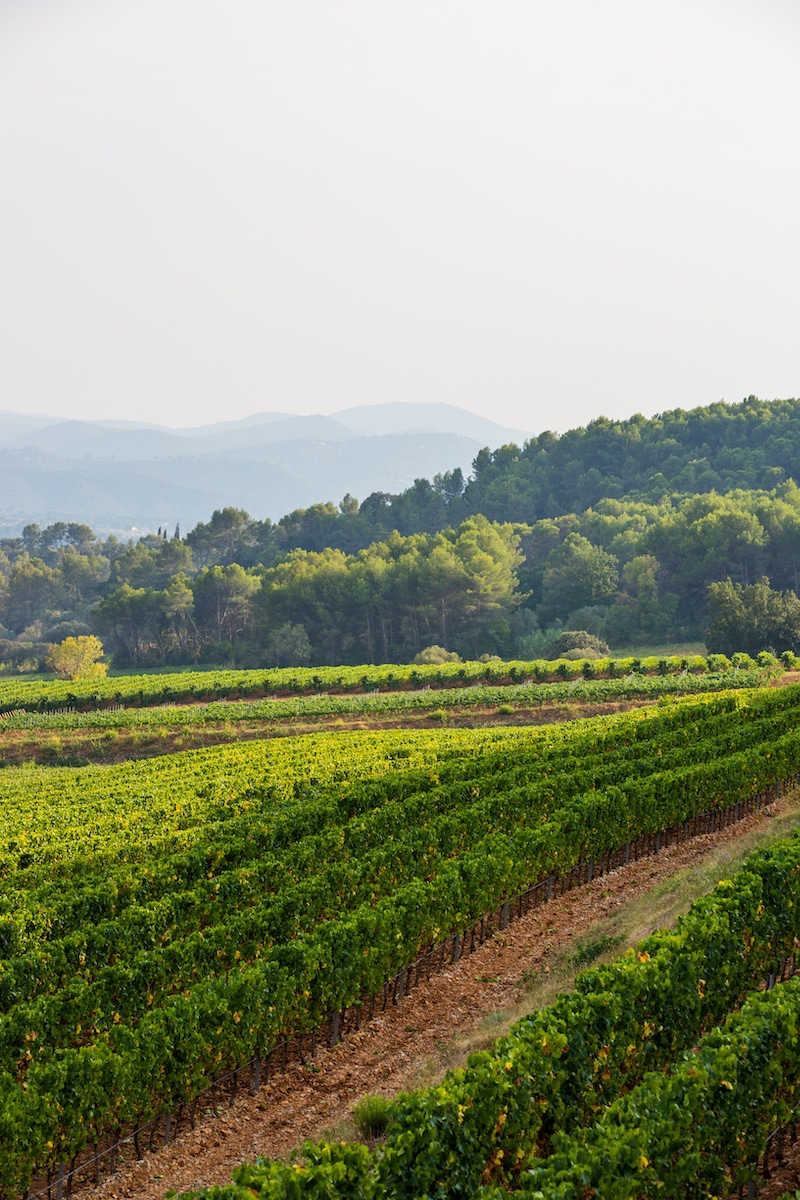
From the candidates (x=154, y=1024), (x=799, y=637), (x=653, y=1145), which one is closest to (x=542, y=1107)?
(x=653, y=1145)

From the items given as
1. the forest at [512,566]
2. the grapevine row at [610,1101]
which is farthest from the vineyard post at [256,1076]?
the forest at [512,566]

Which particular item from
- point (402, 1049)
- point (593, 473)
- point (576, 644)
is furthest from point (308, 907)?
point (593, 473)

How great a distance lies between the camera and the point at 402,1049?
1403cm

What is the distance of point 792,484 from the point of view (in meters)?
93.8

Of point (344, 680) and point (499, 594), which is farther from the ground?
point (499, 594)

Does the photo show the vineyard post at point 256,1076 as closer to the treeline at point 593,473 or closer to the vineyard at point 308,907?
the vineyard at point 308,907

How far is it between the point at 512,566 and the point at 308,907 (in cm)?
8921

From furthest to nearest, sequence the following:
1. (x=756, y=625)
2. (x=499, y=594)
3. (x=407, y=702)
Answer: (x=499, y=594) < (x=756, y=625) < (x=407, y=702)

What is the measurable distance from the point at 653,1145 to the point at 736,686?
41736mm

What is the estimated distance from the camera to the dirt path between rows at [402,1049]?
1162 cm

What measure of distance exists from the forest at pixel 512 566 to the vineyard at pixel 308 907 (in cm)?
4014

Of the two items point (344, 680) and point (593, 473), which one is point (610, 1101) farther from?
point (593, 473)

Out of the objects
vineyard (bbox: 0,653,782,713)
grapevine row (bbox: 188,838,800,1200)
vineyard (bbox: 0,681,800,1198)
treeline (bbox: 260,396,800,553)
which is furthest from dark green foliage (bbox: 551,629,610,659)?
grapevine row (bbox: 188,838,800,1200)

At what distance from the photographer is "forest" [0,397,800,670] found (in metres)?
84.6
